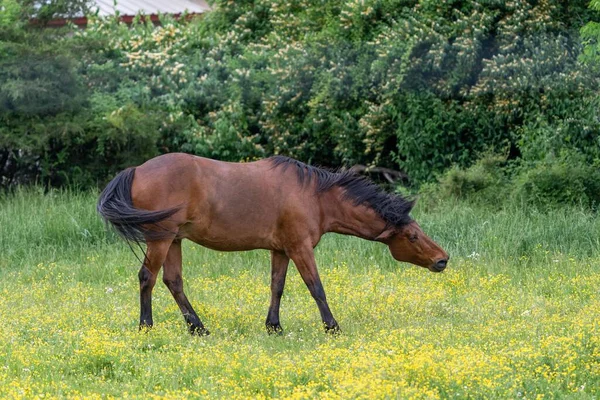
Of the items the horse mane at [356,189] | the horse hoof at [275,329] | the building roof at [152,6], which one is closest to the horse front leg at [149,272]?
the horse hoof at [275,329]

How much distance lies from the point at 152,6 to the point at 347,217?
17.9 metres

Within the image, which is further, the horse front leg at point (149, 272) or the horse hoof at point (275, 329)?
the horse hoof at point (275, 329)

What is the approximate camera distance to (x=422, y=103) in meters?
16.5

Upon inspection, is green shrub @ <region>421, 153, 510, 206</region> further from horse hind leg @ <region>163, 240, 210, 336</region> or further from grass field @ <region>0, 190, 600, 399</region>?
horse hind leg @ <region>163, 240, 210, 336</region>

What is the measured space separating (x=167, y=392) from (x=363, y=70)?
35.4 ft

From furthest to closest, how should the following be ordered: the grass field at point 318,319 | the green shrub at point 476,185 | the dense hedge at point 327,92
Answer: the dense hedge at point 327,92 → the green shrub at point 476,185 → the grass field at point 318,319

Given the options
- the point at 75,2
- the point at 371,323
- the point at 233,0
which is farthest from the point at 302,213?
the point at 233,0

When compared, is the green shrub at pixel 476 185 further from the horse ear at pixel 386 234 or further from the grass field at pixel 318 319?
the horse ear at pixel 386 234

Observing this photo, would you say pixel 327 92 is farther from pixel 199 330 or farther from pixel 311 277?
pixel 199 330

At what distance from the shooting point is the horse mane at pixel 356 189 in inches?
373

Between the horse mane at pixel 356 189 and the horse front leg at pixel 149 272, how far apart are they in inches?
52.0

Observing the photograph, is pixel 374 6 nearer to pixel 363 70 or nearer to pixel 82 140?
pixel 363 70

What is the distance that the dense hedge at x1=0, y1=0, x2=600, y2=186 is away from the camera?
15.6 meters

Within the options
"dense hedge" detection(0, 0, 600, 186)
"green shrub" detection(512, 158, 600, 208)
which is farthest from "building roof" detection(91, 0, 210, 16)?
"green shrub" detection(512, 158, 600, 208)
